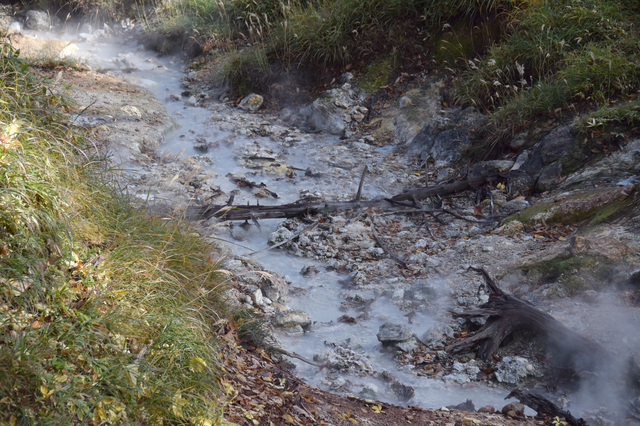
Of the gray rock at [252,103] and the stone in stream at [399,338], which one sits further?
the gray rock at [252,103]

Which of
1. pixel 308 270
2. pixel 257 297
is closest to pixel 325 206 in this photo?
pixel 308 270

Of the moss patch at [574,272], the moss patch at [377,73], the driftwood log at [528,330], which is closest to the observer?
the driftwood log at [528,330]

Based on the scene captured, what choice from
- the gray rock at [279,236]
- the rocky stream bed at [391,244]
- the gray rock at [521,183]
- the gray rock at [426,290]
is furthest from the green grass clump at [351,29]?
the gray rock at [426,290]

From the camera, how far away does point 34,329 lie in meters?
1.96

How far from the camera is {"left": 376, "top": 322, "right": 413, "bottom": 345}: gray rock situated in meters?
3.58

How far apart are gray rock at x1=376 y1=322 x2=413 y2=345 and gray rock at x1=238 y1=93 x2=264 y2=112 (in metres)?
5.41

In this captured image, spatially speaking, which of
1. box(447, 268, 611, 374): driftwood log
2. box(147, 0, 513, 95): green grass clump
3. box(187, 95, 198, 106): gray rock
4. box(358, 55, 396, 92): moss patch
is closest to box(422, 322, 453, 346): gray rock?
box(447, 268, 611, 374): driftwood log

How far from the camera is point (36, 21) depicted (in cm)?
1110

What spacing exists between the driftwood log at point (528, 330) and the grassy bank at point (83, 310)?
1.93 metres

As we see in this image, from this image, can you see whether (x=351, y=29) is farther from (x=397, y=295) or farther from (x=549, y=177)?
(x=397, y=295)

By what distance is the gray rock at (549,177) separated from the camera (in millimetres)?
5242

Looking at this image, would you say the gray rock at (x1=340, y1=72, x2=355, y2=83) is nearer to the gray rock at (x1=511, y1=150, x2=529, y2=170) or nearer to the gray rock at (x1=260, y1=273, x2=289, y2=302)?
the gray rock at (x1=511, y1=150, x2=529, y2=170)

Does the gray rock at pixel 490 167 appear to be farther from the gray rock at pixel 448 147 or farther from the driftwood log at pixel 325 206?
the gray rock at pixel 448 147

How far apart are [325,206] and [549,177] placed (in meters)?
2.44
